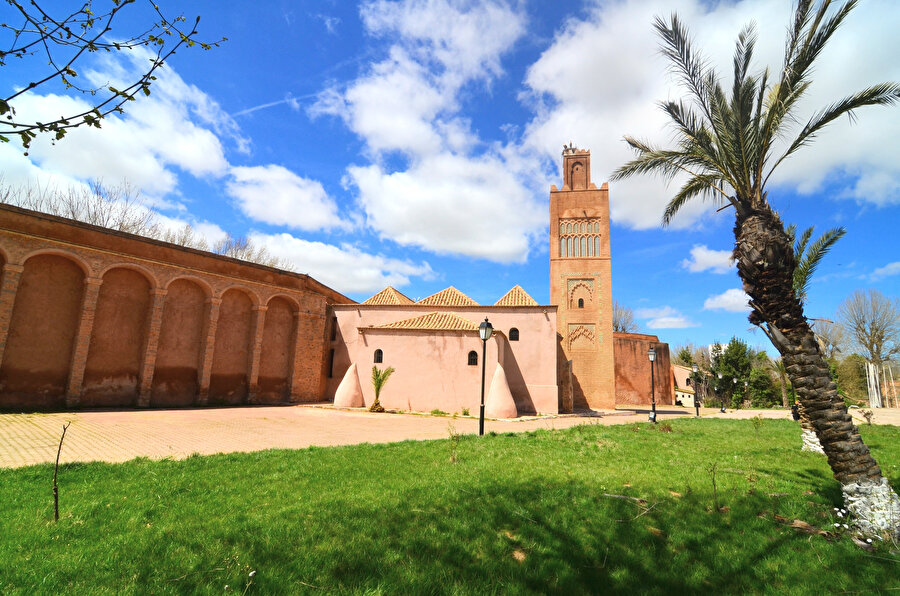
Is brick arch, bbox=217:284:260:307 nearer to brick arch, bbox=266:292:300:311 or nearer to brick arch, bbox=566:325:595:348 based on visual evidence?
brick arch, bbox=266:292:300:311

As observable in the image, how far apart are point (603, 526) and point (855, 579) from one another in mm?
2017

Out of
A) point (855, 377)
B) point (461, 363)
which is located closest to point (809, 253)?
point (461, 363)

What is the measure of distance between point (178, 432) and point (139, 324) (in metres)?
9.68

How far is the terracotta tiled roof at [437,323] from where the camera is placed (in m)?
21.3

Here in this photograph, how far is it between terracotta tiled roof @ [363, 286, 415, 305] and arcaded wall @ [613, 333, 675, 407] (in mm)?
18719

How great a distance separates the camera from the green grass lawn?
3.10 meters

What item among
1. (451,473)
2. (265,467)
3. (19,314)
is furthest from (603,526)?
(19,314)

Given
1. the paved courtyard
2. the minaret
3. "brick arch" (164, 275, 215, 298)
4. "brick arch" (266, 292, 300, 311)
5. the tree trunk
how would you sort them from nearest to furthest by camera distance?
the tree trunk → the paved courtyard → "brick arch" (164, 275, 215, 298) → "brick arch" (266, 292, 300, 311) → the minaret

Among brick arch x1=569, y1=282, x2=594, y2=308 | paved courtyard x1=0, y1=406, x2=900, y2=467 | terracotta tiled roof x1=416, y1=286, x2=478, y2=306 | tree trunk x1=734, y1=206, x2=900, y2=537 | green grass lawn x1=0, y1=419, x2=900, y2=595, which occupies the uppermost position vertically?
brick arch x1=569, y1=282, x2=594, y2=308

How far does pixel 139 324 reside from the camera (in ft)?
57.9

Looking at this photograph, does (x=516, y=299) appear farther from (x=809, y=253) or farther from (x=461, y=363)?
(x=809, y=253)

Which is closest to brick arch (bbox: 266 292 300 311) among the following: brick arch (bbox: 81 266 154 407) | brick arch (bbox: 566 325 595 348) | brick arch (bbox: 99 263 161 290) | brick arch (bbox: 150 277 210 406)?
brick arch (bbox: 150 277 210 406)

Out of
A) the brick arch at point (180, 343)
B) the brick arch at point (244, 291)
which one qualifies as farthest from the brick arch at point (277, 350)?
the brick arch at point (180, 343)

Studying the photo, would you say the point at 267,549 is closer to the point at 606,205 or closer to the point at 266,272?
the point at 266,272
